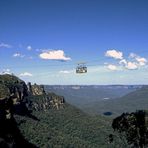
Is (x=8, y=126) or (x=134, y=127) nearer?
(x=134, y=127)

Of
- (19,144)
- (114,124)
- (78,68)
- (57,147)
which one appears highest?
(78,68)

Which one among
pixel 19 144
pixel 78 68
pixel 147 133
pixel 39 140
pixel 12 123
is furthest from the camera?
pixel 39 140

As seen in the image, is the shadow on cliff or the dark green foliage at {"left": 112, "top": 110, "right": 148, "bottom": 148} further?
the shadow on cliff

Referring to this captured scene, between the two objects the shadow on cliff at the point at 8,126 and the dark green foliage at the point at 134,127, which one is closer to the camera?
the dark green foliage at the point at 134,127

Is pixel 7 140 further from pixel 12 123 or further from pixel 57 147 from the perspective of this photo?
pixel 57 147

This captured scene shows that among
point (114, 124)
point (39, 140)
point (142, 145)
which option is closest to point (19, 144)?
point (114, 124)

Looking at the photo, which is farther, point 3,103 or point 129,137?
point 3,103

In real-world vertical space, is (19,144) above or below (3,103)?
below

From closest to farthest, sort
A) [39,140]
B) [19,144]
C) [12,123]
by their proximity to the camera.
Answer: [19,144] → [12,123] → [39,140]

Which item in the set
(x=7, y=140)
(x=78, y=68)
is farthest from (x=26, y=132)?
(x=78, y=68)

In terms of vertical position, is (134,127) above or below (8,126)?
above
